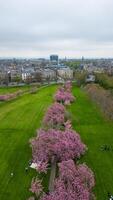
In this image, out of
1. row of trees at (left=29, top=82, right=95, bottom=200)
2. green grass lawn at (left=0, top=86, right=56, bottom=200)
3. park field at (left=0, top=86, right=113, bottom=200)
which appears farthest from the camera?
park field at (left=0, top=86, right=113, bottom=200)

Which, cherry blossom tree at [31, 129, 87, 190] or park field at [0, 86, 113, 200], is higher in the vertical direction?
cherry blossom tree at [31, 129, 87, 190]

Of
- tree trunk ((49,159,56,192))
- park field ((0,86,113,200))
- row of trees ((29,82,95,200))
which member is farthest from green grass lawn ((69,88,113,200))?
tree trunk ((49,159,56,192))

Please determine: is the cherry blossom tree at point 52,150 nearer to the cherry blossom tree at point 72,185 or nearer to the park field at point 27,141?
the park field at point 27,141

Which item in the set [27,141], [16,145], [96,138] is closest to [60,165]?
[16,145]

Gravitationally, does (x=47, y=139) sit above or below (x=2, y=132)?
above

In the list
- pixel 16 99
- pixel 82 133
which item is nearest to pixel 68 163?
pixel 82 133

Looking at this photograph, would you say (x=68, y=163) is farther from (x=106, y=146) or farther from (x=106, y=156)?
(x=106, y=146)

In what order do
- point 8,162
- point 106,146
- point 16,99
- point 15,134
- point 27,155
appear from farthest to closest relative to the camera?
point 16,99
point 15,134
point 106,146
point 27,155
point 8,162

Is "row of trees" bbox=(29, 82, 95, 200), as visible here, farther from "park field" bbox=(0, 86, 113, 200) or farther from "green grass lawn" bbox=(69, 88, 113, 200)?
"green grass lawn" bbox=(69, 88, 113, 200)
